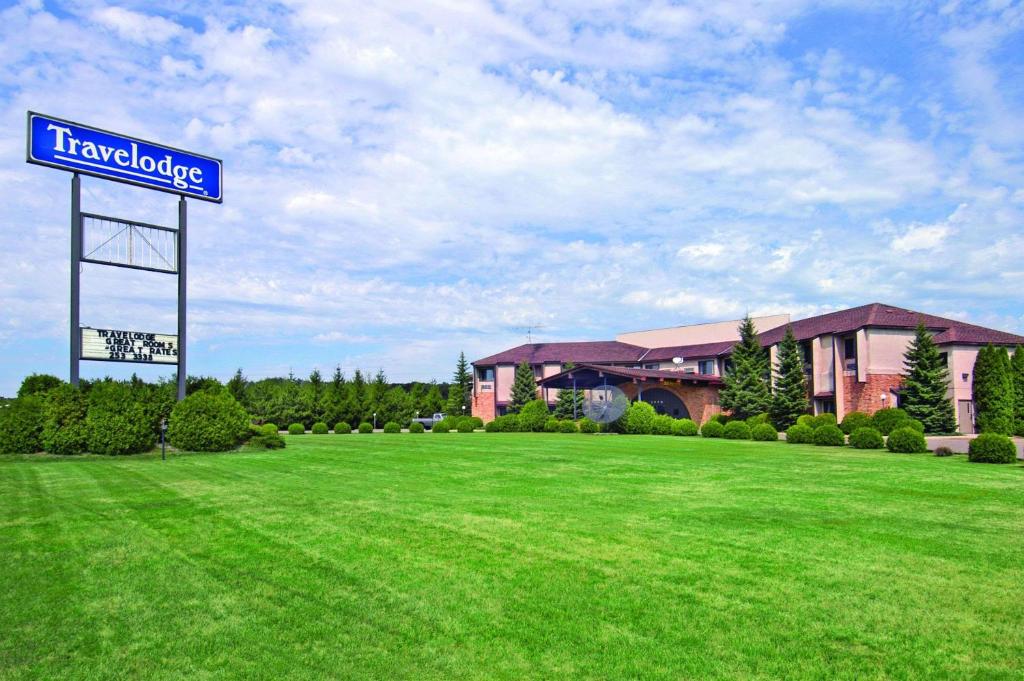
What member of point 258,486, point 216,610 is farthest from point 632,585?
point 258,486

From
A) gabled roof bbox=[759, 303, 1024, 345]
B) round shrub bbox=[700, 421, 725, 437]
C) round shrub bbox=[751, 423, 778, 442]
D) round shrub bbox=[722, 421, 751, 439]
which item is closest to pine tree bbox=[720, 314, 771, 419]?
gabled roof bbox=[759, 303, 1024, 345]

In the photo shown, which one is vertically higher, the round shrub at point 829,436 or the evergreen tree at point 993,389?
the evergreen tree at point 993,389

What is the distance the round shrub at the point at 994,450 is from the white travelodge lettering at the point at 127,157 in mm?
27060

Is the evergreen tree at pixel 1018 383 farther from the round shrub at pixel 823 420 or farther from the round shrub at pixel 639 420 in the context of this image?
the round shrub at pixel 639 420

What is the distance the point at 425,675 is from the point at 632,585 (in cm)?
267

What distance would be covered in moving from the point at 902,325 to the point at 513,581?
37.4 metres

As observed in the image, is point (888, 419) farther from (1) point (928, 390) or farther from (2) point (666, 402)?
(2) point (666, 402)

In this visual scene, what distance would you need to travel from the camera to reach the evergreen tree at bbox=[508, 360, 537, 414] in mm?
54656

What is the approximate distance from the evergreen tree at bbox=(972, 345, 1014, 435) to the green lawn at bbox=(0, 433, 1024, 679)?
23.4m

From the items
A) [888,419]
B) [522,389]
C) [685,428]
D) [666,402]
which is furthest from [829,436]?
[522,389]

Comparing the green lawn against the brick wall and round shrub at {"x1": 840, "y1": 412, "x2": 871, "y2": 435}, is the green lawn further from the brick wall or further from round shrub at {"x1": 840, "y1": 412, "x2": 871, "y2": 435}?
the brick wall

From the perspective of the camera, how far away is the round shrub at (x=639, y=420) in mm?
39156

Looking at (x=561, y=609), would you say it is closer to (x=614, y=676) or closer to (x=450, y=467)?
(x=614, y=676)

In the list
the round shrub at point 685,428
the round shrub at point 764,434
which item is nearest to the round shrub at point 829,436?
the round shrub at point 764,434
